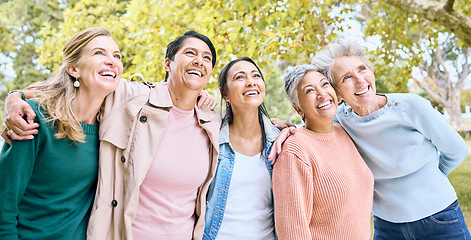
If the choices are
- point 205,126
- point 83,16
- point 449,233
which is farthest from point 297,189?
point 83,16

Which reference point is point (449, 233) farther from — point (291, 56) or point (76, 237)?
point (291, 56)

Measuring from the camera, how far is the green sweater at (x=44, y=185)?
5.80 feet

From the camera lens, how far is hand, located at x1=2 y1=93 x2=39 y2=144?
5.73 feet

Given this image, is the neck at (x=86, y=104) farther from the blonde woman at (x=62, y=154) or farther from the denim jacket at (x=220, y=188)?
the denim jacket at (x=220, y=188)

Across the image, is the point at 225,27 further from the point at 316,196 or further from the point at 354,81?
the point at 316,196

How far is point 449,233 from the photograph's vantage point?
7.45ft

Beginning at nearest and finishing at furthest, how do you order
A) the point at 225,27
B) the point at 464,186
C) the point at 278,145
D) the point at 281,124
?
the point at 278,145 < the point at 281,124 < the point at 225,27 < the point at 464,186

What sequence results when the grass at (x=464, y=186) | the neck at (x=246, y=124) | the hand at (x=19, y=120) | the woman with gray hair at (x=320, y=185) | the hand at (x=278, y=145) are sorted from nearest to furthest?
1. the hand at (x=19, y=120)
2. the woman with gray hair at (x=320, y=185)
3. the hand at (x=278, y=145)
4. the neck at (x=246, y=124)
5. the grass at (x=464, y=186)

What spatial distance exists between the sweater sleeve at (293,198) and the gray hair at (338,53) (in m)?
0.86

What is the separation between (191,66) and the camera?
2494 millimetres

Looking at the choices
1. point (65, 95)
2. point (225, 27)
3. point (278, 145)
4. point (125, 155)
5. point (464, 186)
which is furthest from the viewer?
point (464, 186)

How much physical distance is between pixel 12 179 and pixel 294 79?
183cm

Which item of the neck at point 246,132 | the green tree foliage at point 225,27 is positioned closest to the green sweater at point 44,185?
the neck at point 246,132

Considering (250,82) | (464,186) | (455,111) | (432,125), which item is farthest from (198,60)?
(455,111)
